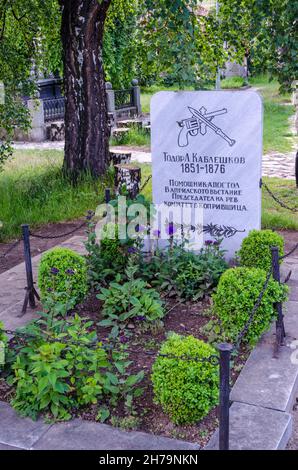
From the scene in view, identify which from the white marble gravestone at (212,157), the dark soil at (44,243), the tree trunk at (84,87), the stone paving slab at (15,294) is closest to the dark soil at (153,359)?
the stone paving slab at (15,294)

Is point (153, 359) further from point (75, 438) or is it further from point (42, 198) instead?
point (42, 198)

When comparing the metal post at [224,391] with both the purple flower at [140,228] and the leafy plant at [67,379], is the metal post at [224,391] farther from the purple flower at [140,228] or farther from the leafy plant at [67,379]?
the purple flower at [140,228]

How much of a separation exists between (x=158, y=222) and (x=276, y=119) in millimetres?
13272

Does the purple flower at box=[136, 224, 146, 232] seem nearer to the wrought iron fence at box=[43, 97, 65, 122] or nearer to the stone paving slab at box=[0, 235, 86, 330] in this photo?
the stone paving slab at box=[0, 235, 86, 330]

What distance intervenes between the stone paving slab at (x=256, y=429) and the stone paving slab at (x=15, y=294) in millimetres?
2155

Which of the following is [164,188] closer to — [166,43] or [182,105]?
[182,105]

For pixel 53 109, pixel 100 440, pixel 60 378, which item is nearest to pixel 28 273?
pixel 60 378

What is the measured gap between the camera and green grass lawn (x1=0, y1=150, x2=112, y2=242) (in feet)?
29.4

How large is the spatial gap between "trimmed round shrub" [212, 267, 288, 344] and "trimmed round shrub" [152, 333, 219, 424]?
918mm

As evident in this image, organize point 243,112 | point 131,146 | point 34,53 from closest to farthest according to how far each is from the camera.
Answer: point 243,112 → point 34,53 → point 131,146

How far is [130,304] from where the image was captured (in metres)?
5.24

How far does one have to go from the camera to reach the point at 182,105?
21.1ft
